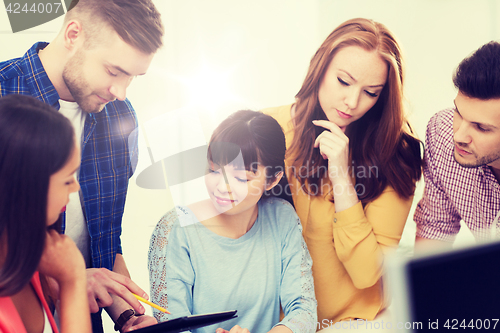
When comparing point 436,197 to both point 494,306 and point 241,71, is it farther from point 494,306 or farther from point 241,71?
point 494,306

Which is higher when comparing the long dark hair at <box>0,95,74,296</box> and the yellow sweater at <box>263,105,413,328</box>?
the long dark hair at <box>0,95,74,296</box>

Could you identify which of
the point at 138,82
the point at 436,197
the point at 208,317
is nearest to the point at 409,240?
the point at 436,197

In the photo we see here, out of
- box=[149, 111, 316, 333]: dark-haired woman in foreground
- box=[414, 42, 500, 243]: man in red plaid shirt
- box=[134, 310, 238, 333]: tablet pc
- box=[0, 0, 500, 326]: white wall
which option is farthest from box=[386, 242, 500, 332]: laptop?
box=[414, 42, 500, 243]: man in red plaid shirt

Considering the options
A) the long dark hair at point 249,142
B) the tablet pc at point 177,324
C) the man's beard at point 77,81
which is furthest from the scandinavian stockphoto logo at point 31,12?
the tablet pc at point 177,324

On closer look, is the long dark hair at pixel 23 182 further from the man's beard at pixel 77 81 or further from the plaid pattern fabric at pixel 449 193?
the plaid pattern fabric at pixel 449 193

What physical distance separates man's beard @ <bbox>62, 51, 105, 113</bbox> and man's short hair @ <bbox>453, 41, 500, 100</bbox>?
1273 mm

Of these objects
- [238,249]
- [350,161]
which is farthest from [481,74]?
[238,249]

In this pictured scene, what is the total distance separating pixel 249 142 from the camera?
1269mm

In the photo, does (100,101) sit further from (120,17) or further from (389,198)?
(389,198)

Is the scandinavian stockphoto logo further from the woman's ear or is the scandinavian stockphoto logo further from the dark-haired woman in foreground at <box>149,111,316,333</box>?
the woman's ear

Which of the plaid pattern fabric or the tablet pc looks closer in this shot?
the tablet pc

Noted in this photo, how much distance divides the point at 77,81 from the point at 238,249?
2.29ft

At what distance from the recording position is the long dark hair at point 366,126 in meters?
1.42

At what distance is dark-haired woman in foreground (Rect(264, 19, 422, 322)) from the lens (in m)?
1.41
